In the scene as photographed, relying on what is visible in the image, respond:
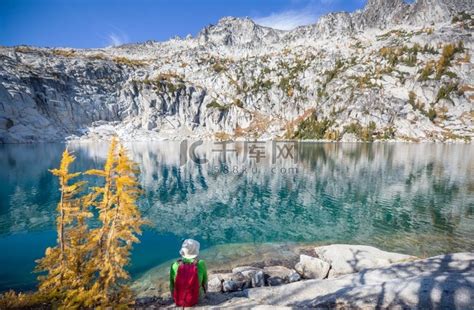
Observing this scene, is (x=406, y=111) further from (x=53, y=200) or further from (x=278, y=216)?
(x=53, y=200)

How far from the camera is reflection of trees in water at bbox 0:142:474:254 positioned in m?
29.4

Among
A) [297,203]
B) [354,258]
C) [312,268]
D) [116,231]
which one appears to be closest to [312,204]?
[297,203]

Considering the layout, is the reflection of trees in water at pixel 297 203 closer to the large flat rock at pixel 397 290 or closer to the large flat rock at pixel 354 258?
the large flat rock at pixel 354 258

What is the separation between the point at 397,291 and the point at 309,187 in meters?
41.2

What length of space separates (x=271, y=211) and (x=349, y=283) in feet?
80.2

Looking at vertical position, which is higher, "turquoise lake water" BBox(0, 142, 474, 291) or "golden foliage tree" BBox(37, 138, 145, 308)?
"golden foliage tree" BBox(37, 138, 145, 308)

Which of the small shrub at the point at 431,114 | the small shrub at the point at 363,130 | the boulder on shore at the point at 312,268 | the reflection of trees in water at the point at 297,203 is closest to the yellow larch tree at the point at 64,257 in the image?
the boulder on shore at the point at 312,268

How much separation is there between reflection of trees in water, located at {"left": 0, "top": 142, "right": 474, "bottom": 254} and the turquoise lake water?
11 centimetres

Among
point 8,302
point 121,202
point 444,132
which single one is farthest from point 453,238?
point 444,132

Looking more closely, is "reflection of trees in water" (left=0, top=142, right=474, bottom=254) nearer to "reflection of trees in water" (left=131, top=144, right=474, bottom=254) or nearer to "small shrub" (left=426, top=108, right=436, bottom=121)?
"reflection of trees in water" (left=131, top=144, right=474, bottom=254)

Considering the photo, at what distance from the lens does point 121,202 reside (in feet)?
37.2

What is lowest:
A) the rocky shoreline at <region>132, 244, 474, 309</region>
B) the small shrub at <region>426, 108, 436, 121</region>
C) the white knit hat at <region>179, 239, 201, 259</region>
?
the rocky shoreline at <region>132, 244, 474, 309</region>

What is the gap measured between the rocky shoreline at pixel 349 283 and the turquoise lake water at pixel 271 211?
23.0 feet

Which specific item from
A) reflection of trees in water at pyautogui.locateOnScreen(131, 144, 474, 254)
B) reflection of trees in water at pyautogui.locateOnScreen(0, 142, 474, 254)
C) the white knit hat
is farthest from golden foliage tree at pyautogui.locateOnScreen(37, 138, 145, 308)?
reflection of trees in water at pyautogui.locateOnScreen(131, 144, 474, 254)
